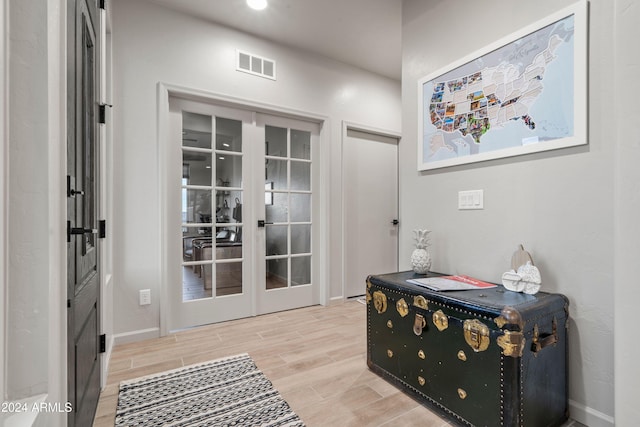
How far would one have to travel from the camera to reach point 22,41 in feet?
2.44

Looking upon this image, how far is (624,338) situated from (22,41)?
1987 mm

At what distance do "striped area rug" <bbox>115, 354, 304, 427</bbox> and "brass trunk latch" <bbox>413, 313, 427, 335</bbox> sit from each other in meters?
0.74

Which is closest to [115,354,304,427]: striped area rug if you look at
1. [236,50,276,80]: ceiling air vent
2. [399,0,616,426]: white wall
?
[399,0,616,426]: white wall

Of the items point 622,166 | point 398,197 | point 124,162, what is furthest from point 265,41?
point 622,166

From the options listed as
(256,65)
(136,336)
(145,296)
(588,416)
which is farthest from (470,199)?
(136,336)

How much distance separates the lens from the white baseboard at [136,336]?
8.11ft

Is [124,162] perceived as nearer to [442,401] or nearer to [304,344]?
[304,344]

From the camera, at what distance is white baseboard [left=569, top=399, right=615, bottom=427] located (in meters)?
1.42

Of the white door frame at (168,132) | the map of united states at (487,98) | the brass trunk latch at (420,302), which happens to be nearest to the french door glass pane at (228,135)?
the white door frame at (168,132)

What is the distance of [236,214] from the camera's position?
3.03 metres

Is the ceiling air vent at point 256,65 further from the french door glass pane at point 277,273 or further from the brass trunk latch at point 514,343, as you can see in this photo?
the brass trunk latch at point 514,343

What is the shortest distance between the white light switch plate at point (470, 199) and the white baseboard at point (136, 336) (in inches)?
100

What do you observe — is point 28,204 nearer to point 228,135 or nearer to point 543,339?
point 543,339

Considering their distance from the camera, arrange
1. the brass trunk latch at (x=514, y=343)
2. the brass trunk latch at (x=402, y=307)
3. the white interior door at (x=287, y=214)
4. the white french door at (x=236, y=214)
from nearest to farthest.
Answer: the brass trunk latch at (x=514, y=343) → the brass trunk latch at (x=402, y=307) → the white french door at (x=236, y=214) → the white interior door at (x=287, y=214)
